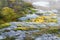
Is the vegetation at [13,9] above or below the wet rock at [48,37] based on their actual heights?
above

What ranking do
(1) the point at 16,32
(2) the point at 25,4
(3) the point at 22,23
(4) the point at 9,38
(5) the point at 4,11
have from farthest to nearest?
(2) the point at 25,4
(5) the point at 4,11
(3) the point at 22,23
(1) the point at 16,32
(4) the point at 9,38

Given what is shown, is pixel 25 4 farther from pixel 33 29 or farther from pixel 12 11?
pixel 33 29

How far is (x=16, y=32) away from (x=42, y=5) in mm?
3636

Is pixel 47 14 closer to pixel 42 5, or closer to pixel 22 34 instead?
pixel 42 5

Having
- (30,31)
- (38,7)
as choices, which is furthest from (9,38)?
(38,7)

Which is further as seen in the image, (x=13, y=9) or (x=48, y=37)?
(x=13, y=9)

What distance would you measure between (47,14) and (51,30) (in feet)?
6.17

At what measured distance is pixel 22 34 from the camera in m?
5.36

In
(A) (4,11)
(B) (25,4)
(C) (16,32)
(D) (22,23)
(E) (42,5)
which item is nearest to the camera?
(C) (16,32)

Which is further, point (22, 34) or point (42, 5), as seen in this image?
point (42, 5)

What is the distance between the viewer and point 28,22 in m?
6.39

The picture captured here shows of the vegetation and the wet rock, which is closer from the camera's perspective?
the wet rock

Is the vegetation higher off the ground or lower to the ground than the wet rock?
higher

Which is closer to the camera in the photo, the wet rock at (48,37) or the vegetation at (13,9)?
the wet rock at (48,37)
